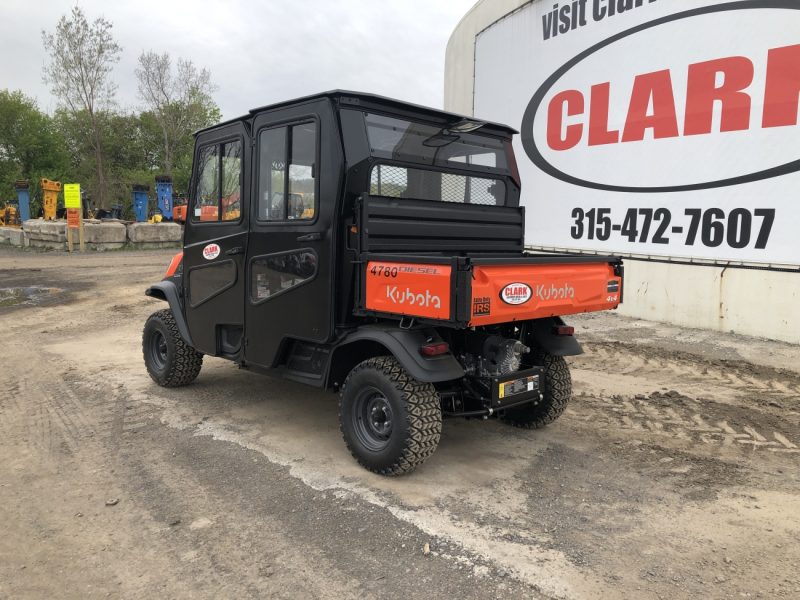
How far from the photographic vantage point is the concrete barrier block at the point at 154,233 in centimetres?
2069

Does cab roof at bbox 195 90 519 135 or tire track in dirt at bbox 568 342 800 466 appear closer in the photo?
cab roof at bbox 195 90 519 135

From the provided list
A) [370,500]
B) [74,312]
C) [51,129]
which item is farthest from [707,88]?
[51,129]

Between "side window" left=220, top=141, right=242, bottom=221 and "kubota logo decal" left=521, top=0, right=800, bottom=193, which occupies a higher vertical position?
"kubota logo decal" left=521, top=0, right=800, bottom=193

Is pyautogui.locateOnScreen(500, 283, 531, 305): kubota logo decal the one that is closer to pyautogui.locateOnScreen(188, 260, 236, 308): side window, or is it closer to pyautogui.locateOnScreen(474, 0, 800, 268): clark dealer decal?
pyautogui.locateOnScreen(188, 260, 236, 308): side window

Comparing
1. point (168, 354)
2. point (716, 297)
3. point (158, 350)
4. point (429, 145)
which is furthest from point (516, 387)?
point (716, 297)

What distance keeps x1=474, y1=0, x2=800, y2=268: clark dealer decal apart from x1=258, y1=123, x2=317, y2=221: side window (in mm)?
6080

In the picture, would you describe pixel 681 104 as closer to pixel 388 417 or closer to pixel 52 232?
pixel 388 417

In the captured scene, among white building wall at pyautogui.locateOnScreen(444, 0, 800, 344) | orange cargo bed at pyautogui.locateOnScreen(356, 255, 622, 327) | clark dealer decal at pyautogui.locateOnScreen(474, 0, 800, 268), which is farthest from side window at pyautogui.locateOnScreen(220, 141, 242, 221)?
white building wall at pyautogui.locateOnScreen(444, 0, 800, 344)

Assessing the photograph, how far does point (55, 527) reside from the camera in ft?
10.1

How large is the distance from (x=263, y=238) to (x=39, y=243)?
19.6m

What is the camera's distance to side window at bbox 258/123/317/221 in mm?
3967

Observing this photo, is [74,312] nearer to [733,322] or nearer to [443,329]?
[443,329]

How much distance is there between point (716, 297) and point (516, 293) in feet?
19.3

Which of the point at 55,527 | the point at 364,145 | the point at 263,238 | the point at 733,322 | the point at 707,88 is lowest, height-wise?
the point at 55,527
